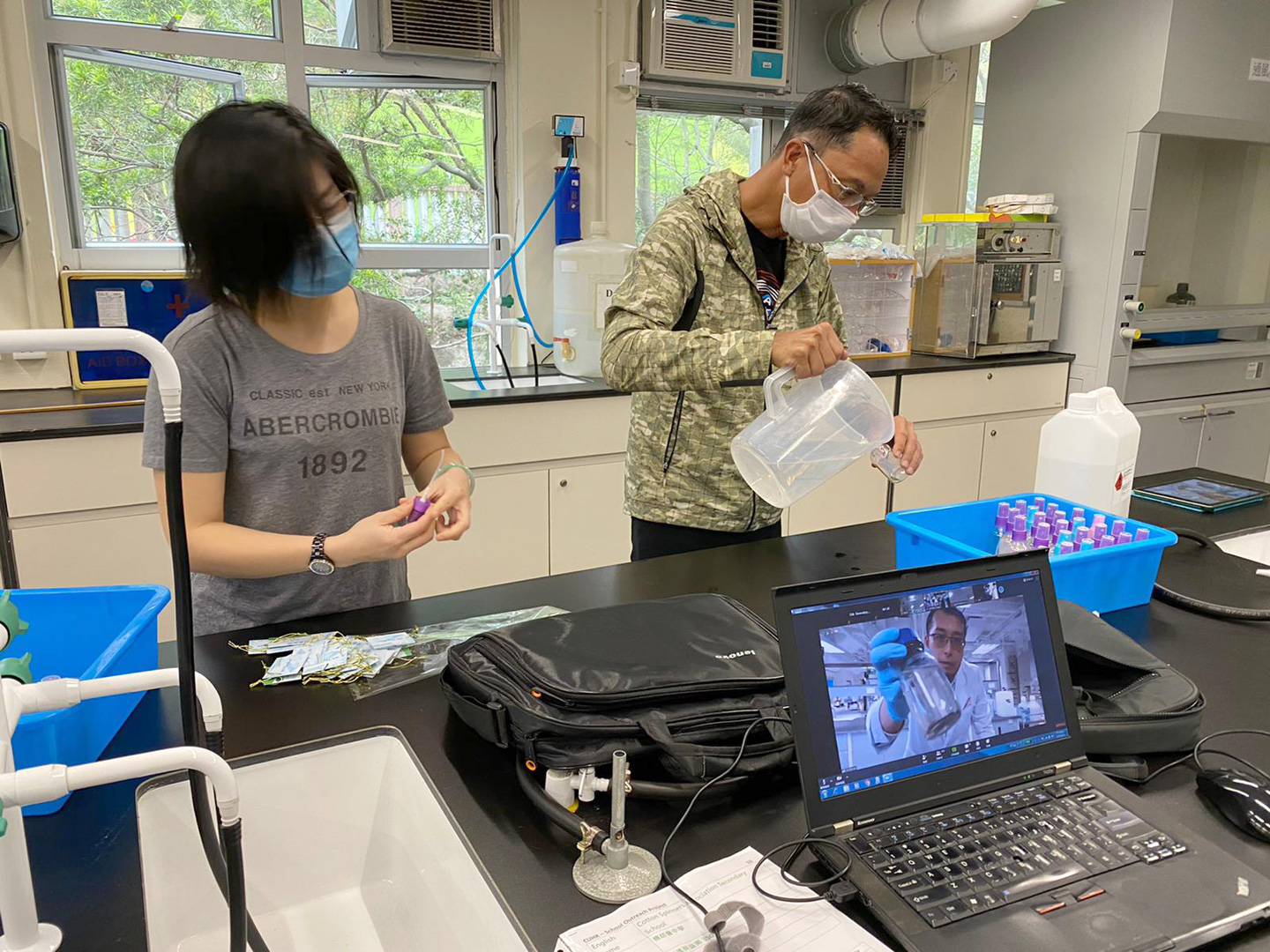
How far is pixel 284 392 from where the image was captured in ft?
4.01

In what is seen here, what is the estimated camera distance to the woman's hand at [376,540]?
1126 millimetres

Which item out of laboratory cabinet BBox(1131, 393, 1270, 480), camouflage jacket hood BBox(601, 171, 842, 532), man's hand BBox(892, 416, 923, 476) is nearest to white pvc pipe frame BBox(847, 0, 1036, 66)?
laboratory cabinet BBox(1131, 393, 1270, 480)

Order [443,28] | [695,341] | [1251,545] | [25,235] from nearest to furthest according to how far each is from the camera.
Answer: [695,341], [1251,545], [25,235], [443,28]

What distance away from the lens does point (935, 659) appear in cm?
84

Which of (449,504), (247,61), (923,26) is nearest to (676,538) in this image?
(449,504)

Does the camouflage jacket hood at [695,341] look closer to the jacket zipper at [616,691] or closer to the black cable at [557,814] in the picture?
the jacket zipper at [616,691]

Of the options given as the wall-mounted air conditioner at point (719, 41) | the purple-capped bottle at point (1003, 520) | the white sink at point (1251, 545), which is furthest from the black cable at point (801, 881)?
the wall-mounted air conditioner at point (719, 41)

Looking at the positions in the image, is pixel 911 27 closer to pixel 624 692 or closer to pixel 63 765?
pixel 624 692

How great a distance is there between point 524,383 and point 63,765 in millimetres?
2643

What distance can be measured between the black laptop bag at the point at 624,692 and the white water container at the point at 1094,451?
804mm

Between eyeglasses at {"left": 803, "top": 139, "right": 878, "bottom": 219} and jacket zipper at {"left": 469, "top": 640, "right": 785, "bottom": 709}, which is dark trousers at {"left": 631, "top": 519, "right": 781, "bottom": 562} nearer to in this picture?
eyeglasses at {"left": 803, "top": 139, "right": 878, "bottom": 219}

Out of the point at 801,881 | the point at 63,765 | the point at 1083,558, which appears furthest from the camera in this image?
the point at 1083,558

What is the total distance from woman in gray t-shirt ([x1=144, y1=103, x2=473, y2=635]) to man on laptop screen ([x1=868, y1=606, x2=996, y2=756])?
626 millimetres

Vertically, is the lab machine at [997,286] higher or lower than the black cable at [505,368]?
higher
